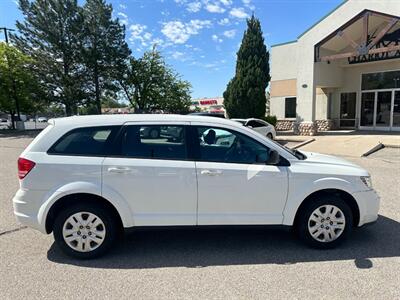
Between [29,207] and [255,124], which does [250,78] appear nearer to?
[255,124]

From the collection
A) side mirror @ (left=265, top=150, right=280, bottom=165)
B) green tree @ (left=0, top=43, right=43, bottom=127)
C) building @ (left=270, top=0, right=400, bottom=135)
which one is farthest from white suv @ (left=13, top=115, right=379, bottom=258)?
green tree @ (left=0, top=43, right=43, bottom=127)

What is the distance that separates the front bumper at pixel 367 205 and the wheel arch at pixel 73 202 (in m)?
3.02

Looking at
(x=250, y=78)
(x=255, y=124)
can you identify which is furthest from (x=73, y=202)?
(x=250, y=78)

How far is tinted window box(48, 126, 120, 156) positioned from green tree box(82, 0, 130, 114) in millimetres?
27559

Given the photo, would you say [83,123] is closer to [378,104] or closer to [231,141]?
[231,141]

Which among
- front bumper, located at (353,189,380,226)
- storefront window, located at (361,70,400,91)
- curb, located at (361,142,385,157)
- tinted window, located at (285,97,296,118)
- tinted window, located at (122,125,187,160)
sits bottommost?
curb, located at (361,142,385,157)

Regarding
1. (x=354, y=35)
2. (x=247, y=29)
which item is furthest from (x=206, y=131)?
(x=354, y=35)

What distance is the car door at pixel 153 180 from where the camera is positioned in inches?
145

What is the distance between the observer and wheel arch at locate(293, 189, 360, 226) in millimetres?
3934

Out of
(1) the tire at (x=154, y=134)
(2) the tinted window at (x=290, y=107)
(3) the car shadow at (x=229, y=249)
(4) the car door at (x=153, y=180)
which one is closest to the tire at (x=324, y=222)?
(3) the car shadow at (x=229, y=249)

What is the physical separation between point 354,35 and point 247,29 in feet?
20.2

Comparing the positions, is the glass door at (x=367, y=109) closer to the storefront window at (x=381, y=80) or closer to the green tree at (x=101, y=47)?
the storefront window at (x=381, y=80)

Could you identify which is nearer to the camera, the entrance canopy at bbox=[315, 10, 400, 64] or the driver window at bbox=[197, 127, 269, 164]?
the driver window at bbox=[197, 127, 269, 164]

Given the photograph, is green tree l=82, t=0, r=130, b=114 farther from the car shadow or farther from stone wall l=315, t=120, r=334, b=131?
the car shadow
